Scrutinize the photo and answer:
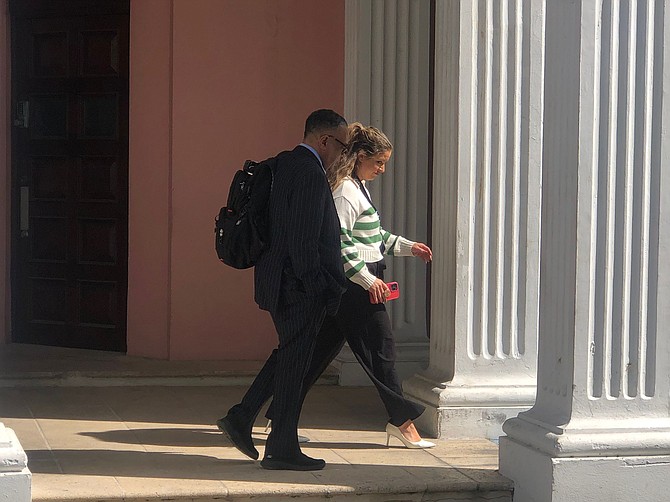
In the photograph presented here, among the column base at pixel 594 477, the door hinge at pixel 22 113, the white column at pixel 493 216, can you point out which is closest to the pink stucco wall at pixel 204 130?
the door hinge at pixel 22 113

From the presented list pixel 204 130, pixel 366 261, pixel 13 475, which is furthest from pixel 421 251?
pixel 204 130

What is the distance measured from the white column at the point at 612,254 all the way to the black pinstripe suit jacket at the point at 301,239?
1054mm

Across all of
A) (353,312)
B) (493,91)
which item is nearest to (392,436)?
(353,312)

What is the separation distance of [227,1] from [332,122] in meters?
3.60

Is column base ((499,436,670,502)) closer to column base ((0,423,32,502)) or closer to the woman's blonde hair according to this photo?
the woman's blonde hair

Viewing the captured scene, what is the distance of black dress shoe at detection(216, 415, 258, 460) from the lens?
6043 mm

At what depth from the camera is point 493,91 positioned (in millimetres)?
6793

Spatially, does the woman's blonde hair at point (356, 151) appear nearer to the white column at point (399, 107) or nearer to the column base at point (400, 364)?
the white column at point (399, 107)

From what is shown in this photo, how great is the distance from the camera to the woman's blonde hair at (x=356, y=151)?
6.32 m

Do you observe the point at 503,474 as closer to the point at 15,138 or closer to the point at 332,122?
the point at 332,122

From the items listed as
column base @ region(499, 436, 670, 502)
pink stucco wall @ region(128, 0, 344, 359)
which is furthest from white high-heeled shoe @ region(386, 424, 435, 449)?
pink stucco wall @ region(128, 0, 344, 359)

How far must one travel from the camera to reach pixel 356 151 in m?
6.32

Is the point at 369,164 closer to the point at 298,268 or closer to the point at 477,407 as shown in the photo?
the point at 298,268

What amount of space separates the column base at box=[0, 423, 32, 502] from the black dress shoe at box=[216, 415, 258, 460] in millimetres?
1246
